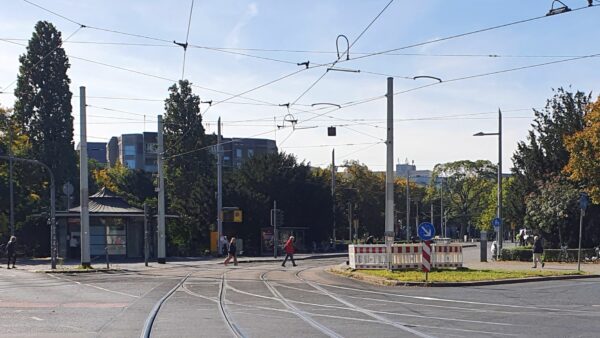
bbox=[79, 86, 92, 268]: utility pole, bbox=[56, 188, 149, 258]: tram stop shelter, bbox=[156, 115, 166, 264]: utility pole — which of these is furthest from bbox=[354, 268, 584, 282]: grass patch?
bbox=[56, 188, 149, 258]: tram stop shelter

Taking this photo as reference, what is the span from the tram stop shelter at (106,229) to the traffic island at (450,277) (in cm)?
2423

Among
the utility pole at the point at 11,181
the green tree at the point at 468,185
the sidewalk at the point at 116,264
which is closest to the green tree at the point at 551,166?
the sidewalk at the point at 116,264

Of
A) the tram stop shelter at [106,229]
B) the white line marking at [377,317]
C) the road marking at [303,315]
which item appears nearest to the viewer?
the white line marking at [377,317]

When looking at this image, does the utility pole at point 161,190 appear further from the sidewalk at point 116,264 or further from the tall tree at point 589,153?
the tall tree at point 589,153

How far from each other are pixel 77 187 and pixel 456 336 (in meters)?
64.6

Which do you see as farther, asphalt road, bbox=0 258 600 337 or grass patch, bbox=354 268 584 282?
grass patch, bbox=354 268 584 282

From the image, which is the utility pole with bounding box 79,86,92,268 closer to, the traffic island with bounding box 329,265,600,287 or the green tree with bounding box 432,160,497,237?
the traffic island with bounding box 329,265,600,287

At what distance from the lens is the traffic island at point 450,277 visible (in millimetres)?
25156

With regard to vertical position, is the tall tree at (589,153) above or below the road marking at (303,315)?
above

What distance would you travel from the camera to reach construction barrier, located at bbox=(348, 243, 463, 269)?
31.0 meters

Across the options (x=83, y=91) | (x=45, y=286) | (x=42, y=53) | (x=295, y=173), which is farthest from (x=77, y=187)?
(x=45, y=286)

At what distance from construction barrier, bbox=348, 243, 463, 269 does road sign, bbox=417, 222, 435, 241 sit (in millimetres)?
4471

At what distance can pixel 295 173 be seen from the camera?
66625 millimetres

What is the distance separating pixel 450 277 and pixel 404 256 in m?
5.04
